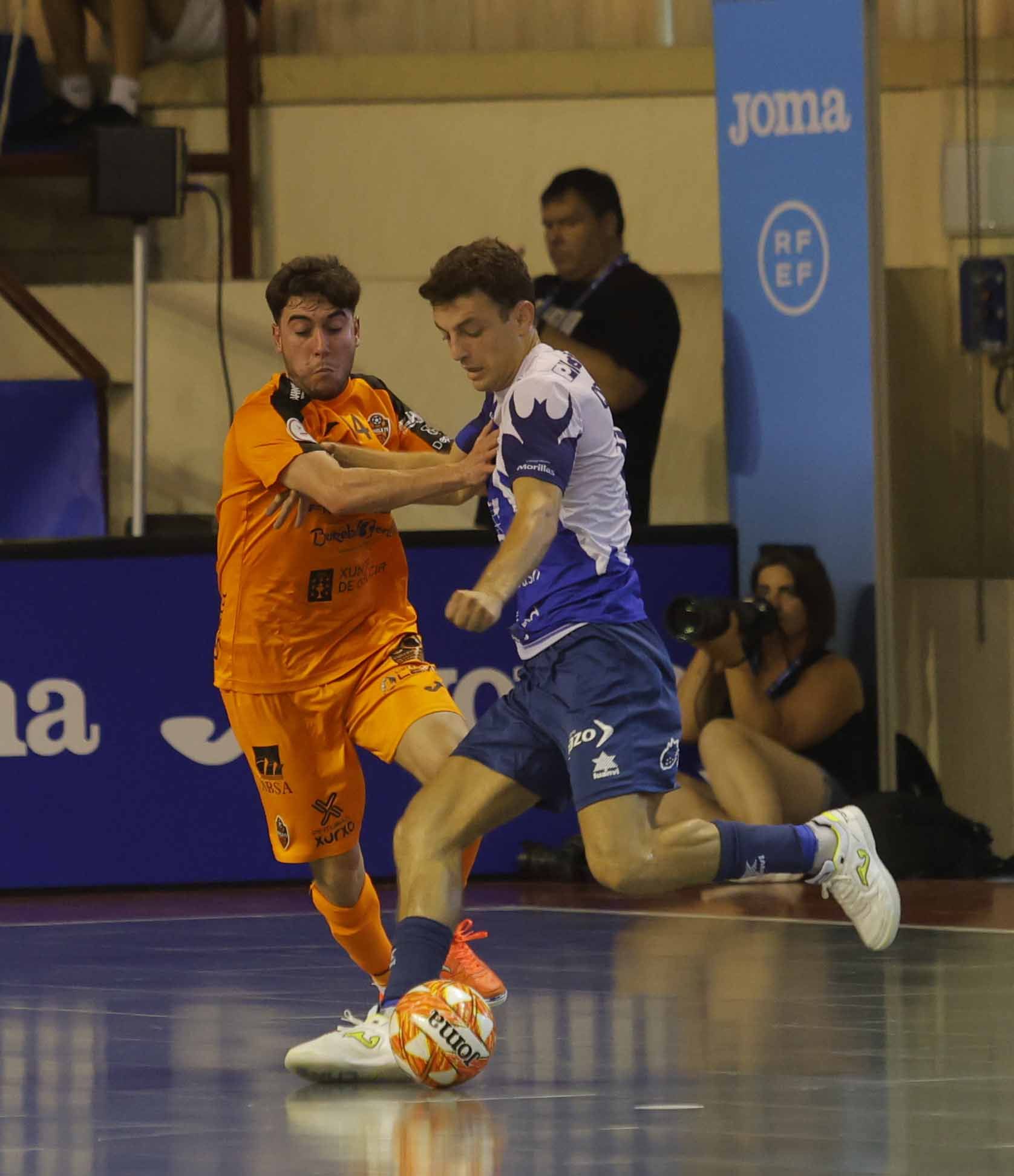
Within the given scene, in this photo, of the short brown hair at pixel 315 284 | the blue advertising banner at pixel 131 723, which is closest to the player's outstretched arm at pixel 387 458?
the short brown hair at pixel 315 284

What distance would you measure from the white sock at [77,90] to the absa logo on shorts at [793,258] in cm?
387

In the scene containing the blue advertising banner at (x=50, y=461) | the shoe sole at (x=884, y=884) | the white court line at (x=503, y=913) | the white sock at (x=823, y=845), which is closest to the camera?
the white sock at (x=823, y=845)

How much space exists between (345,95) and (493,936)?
19.6 feet

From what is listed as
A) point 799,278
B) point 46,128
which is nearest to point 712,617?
point 799,278

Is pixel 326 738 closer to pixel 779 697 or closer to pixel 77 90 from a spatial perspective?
pixel 779 697

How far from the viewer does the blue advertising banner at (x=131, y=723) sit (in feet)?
30.9

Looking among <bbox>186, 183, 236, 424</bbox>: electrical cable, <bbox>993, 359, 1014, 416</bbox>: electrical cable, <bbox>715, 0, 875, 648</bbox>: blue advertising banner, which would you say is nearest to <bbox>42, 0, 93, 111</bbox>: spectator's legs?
<bbox>186, 183, 236, 424</bbox>: electrical cable

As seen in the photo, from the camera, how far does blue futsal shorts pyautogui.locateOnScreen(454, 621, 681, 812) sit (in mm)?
5551

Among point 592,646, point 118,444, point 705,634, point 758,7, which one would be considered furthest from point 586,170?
point 592,646

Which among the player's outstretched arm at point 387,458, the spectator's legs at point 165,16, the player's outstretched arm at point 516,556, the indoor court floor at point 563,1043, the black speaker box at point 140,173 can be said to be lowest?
the indoor court floor at point 563,1043

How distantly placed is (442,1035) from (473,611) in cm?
97

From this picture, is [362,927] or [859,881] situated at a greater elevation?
[859,881]

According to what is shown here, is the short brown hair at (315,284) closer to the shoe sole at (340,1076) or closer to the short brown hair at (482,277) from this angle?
the short brown hair at (482,277)

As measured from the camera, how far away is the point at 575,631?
18.6 ft
